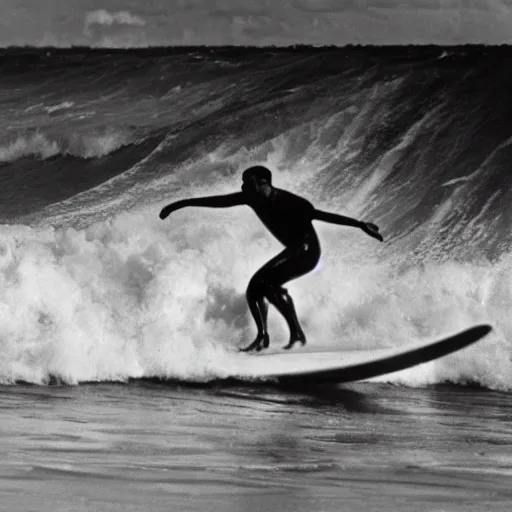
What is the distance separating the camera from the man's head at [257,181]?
7750mm

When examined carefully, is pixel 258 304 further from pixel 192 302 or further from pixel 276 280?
pixel 192 302

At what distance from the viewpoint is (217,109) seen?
49.3 ft

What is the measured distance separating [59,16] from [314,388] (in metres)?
8.27

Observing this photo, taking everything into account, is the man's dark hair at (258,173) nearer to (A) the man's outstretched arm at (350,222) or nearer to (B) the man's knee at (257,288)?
(A) the man's outstretched arm at (350,222)

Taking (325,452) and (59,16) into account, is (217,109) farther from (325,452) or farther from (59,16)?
(325,452)

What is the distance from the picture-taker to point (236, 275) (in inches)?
384

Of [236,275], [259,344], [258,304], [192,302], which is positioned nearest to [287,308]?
[258,304]

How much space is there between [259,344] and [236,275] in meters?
1.75

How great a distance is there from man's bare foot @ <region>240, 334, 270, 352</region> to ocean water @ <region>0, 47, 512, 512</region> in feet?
0.58

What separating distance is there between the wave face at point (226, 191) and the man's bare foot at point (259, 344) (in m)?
0.19

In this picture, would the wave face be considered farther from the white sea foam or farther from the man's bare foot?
the man's bare foot

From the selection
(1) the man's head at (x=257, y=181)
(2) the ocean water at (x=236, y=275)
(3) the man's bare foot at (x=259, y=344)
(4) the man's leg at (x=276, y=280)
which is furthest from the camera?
(3) the man's bare foot at (x=259, y=344)

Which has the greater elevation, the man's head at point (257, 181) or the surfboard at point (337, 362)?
the man's head at point (257, 181)

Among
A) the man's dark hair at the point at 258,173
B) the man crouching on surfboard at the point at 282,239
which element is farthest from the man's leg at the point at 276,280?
the man's dark hair at the point at 258,173
